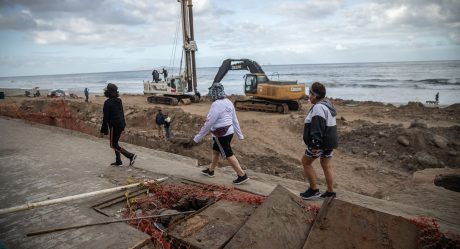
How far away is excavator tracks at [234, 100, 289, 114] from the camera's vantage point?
58.9ft

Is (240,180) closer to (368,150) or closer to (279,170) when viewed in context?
(279,170)

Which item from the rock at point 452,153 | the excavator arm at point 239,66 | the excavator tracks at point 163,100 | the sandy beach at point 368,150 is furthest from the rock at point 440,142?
the excavator tracks at point 163,100

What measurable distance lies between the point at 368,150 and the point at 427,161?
208 centimetres

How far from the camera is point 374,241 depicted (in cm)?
294

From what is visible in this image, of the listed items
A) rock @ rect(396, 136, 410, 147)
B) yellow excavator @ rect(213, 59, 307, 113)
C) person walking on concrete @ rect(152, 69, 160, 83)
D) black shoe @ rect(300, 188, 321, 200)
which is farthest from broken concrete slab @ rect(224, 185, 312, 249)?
person walking on concrete @ rect(152, 69, 160, 83)

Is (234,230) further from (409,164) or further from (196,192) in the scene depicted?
(409,164)

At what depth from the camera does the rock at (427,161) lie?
31.6 ft

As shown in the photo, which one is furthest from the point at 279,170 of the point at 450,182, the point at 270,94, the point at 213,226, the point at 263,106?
the point at 263,106

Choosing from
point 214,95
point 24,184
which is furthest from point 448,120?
point 24,184

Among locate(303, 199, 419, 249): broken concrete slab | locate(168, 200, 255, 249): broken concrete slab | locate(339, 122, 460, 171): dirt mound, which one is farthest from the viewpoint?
locate(339, 122, 460, 171): dirt mound

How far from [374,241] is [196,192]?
2.40 meters

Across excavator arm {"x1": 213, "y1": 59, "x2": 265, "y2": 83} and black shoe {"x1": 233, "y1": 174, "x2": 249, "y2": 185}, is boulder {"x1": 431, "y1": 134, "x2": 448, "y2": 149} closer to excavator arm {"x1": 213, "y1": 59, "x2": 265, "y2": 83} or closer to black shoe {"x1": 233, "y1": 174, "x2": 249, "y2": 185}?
black shoe {"x1": 233, "y1": 174, "x2": 249, "y2": 185}

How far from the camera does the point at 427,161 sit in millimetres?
9664

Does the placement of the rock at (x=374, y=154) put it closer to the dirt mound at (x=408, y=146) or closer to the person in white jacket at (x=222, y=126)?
the dirt mound at (x=408, y=146)
